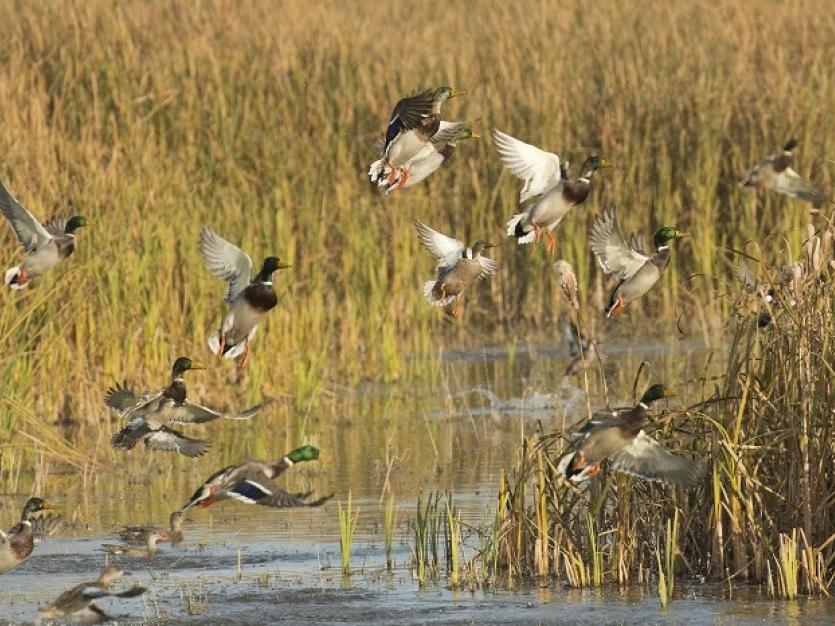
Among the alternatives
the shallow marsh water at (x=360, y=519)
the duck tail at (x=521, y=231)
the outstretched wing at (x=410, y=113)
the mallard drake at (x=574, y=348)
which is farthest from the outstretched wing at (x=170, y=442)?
the mallard drake at (x=574, y=348)

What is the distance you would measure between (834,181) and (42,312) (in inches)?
300

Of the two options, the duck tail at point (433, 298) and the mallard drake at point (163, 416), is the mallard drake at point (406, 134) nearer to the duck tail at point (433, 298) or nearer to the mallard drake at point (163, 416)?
the duck tail at point (433, 298)

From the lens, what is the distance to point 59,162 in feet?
41.2

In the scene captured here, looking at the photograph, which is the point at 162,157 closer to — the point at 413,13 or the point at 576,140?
the point at 576,140

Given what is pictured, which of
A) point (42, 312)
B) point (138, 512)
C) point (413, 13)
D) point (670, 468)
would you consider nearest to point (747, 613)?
point (670, 468)

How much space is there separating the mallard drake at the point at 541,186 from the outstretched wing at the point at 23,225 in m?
2.45

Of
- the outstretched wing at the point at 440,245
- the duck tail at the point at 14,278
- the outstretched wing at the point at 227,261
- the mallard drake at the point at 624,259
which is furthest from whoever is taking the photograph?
the outstretched wing at the point at 440,245

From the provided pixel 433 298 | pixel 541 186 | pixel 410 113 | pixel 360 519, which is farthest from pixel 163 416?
pixel 541 186

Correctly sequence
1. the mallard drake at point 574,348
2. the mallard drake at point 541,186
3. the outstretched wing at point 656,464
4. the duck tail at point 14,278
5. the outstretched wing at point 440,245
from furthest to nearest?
the mallard drake at point 574,348
the outstretched wing at point 440,245
the duck tail at point 14,278
the mallard drake at point 541,186
the outstretched wing at point 656,464

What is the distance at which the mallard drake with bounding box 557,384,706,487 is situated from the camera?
263 inches

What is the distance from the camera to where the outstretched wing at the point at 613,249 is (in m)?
8.52

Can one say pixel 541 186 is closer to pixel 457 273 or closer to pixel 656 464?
pixel 457 273

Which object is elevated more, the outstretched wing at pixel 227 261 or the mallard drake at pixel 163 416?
the outstretched wing at pixel 227 261

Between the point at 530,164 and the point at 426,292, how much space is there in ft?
2.78
